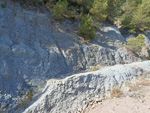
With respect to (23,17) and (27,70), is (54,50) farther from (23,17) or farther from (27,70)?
(23,17)

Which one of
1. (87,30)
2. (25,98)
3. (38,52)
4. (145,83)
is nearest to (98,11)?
(87,30)

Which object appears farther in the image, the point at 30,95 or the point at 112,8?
the point at 112,8

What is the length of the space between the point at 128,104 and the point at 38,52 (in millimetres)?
4375

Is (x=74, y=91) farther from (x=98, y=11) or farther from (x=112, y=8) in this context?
(x=112, y=8)

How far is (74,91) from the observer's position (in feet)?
15.2

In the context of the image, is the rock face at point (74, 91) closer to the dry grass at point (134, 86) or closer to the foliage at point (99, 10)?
the dry grass at point (134, 86)

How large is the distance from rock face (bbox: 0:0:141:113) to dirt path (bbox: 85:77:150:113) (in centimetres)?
226

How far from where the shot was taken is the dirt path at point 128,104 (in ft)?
13.5

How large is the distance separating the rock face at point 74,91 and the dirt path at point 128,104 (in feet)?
1.27

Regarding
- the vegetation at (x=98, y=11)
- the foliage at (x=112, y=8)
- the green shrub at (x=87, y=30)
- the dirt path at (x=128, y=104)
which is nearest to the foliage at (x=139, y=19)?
the vegetation at (x=98, y=11)

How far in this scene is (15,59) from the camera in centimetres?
491

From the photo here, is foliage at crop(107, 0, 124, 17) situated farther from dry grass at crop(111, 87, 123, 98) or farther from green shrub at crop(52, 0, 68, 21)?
dry grass at crop(111, 87, 123, 98)

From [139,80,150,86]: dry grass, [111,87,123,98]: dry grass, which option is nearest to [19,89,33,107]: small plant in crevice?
[111,87,123,98]: dry grass

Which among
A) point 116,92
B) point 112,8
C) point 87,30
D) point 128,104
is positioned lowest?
point 128,104
